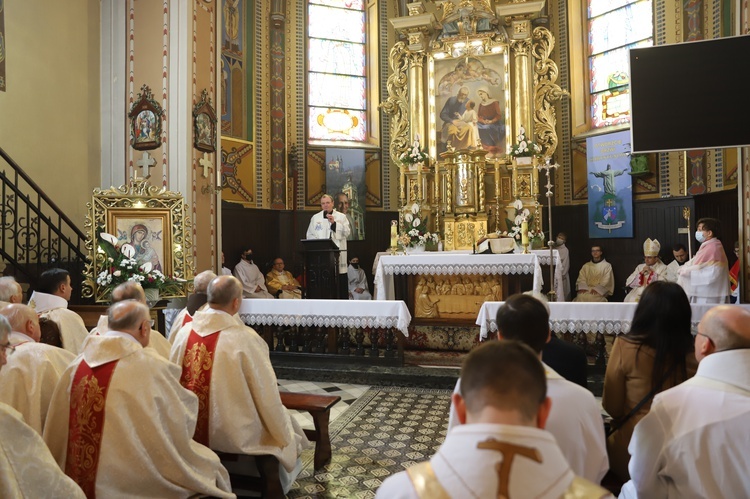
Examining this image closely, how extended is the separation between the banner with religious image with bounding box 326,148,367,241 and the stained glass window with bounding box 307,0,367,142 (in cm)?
61

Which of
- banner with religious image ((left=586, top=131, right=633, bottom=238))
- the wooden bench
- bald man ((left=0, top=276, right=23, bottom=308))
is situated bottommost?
the wooden bench

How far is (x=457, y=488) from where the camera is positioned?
1.27 meters

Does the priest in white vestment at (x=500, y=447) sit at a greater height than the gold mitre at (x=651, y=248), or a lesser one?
lesser

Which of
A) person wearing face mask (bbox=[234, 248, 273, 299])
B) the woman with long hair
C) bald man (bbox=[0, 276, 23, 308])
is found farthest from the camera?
person wearing face mask (bbox=[234, 248, 273, 299])

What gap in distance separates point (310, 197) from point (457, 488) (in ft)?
39.6

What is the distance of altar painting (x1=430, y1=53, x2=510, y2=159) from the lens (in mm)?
12180

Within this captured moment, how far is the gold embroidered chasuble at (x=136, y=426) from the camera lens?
281cm

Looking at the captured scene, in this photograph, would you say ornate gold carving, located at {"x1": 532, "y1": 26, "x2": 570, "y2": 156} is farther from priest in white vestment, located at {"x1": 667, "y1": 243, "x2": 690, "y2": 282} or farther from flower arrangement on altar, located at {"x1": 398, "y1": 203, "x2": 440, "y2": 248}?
priest in white vestment, located at {"x1": 667, "y1": 243, "x2": 690, "y2": 282}

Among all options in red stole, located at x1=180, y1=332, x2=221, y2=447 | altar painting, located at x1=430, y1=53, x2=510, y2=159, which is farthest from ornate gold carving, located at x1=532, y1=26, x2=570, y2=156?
red stole, located at x1=180, y1=332, x2=221, y2=447

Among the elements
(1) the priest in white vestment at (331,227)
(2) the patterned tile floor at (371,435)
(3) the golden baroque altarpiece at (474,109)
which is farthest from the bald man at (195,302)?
(3) the golden baroque altarpiece at (474,109)

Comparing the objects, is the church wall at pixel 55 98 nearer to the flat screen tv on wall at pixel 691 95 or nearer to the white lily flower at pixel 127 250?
the white lily flower at pixel 127 250

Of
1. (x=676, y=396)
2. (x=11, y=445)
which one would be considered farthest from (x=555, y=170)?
(x=11, y=445)

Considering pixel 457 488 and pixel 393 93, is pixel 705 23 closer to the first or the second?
pixel 393 93

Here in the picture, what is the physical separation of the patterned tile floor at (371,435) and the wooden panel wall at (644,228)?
6.45 m
